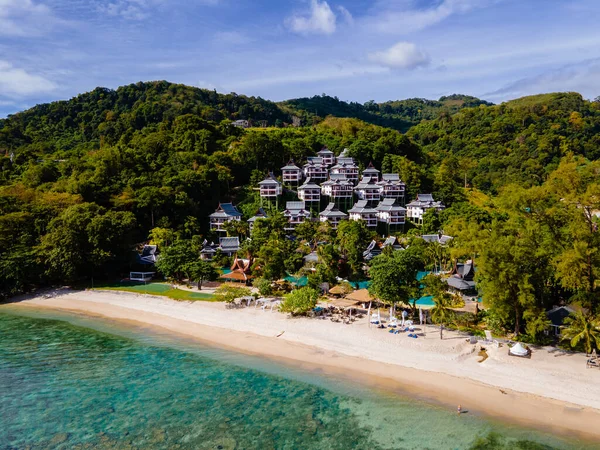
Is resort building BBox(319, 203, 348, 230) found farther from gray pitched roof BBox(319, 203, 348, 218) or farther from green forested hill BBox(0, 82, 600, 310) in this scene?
green forested hill BBox(0, 82, 600, 310)

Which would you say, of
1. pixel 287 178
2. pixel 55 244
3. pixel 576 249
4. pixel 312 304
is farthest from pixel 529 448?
pixel 287 178

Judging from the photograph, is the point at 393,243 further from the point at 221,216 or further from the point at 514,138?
the point at 514,138

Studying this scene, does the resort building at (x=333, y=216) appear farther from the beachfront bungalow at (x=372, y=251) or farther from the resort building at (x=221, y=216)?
the resort building at (x=221, y=216)

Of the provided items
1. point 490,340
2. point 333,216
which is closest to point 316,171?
point 333,216

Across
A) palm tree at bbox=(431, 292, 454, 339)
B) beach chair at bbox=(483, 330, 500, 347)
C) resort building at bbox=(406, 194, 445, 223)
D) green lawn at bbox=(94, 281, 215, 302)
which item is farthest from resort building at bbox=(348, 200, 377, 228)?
beach chair at bbox=(483, 330, 500, 347)

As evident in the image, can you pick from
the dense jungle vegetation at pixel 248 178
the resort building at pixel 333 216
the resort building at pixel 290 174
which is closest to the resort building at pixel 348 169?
the dense jungle vegetation at pixel 248 178

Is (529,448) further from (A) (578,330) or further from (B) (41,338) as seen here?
(B) (41,338)
